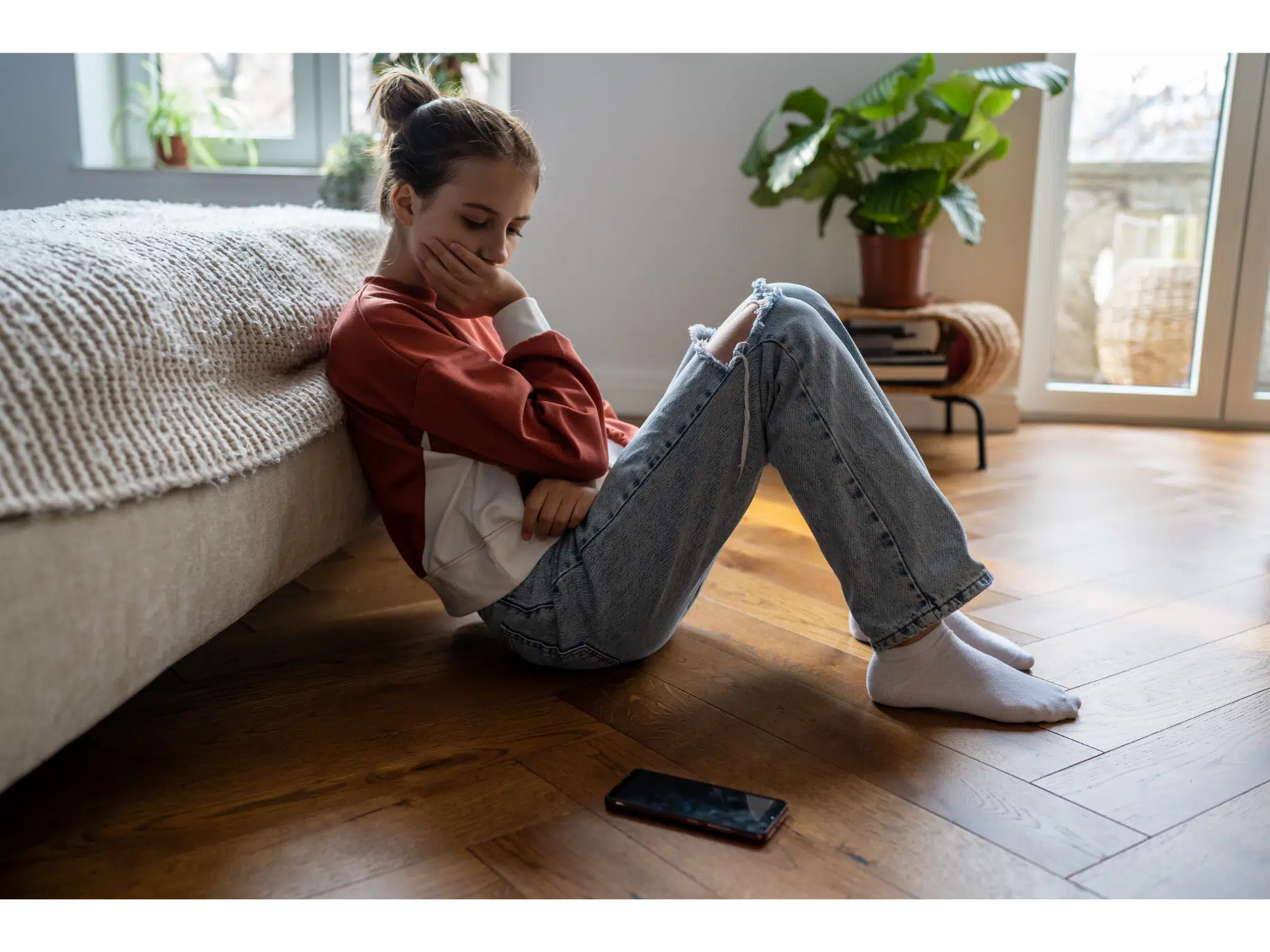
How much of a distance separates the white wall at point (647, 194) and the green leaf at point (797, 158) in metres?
0.43

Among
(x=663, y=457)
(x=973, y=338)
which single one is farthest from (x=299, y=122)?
(x=663, y=457)

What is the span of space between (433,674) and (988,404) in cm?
209

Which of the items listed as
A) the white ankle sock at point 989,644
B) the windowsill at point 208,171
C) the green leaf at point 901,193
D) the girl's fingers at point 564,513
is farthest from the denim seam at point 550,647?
the windowsill at point 208,171

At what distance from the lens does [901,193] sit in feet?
8.13

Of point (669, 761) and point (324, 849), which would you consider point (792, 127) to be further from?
point (324, 849)

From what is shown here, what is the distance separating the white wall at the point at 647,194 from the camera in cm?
290

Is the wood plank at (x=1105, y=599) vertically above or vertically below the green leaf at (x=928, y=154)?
below

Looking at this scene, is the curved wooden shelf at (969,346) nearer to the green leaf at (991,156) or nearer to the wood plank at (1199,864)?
the green leaf at (991,156)

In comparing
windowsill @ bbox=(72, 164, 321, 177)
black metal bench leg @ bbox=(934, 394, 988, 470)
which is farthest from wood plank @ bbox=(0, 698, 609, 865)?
windowsill @ bbox=(72, 164, 321, 177)

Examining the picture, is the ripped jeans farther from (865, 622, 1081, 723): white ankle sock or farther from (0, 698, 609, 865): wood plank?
(0, 698, 609, 865): wood plank

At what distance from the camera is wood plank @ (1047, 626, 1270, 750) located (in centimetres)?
111

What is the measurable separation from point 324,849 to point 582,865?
210 millimetres

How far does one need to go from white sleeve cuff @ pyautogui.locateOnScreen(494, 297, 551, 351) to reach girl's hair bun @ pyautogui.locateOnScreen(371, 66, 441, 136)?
0.77ft
